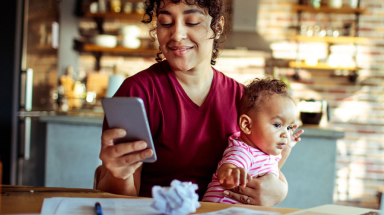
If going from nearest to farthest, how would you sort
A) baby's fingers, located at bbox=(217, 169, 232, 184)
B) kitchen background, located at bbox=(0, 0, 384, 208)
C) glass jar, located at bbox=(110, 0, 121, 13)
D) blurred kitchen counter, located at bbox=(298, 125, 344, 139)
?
baby's fingers, located at bbox=(217, 169, 232, 184) → blurred kitchen counter, located at bbox=(298, 125, 344, 139) → kitchen background, located at bbox=(0, 0, 384, 208) → glass jar, located at bbox=(110, 0, 121, 13)

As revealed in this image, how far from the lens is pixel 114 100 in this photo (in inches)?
35.3

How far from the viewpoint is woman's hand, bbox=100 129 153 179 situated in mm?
951

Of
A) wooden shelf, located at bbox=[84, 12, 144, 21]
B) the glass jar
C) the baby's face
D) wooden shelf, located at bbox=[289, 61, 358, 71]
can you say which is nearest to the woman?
the baby's face

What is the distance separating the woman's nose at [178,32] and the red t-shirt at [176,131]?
0.57 feet

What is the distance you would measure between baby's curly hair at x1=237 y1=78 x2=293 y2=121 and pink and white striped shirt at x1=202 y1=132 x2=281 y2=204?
0.43 ft

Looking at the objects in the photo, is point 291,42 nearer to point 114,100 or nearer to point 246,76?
point 246,76

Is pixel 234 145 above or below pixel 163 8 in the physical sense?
below

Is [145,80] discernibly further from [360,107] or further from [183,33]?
[360,107]

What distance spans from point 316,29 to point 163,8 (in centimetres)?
380

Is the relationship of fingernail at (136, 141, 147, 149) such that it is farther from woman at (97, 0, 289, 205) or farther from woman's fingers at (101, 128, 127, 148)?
woman at (97, 0, 289, 205)

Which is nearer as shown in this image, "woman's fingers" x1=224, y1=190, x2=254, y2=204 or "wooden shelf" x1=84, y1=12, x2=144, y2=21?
"woman's fingers" x1=224, y1=190, x2=254, y2=204

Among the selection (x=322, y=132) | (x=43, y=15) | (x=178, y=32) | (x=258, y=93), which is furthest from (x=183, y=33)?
(x=43, y=15)

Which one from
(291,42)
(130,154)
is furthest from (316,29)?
(130,154)

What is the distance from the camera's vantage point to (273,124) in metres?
1.32
